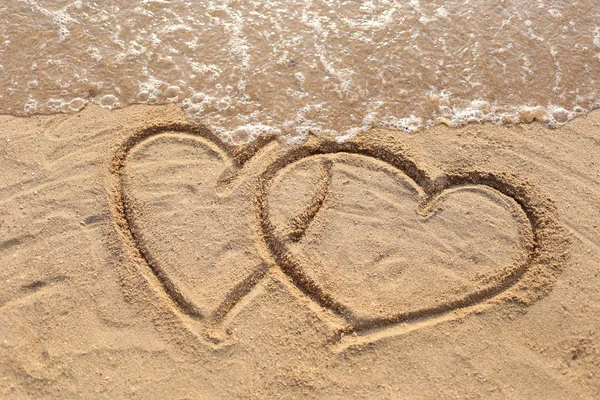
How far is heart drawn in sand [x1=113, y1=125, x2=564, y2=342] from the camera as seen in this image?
357 cm

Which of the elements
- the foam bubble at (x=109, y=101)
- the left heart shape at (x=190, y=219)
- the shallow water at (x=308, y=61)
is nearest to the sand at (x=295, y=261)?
the left heart shape at (x=190, y=219)

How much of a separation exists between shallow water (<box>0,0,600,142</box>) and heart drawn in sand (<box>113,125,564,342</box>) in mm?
412

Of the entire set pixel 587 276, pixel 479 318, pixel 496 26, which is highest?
pixel 496 26

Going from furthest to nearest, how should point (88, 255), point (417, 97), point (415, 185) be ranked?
point (417, 97)
point (415, 185)
point (88, 255)

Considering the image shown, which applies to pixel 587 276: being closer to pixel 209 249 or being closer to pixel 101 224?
pixel 209 249

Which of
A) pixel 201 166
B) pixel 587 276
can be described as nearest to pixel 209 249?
pixel 201 166

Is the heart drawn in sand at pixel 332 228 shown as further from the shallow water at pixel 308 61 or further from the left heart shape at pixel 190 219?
the shallow water at pixel 308 61

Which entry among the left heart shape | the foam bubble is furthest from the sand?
the foam bubble

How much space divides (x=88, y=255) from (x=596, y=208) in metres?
3.94

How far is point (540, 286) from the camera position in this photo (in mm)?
3557

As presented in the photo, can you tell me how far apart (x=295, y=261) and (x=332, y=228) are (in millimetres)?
406

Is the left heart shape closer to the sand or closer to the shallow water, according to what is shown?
the sand

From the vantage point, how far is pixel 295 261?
12.1ft

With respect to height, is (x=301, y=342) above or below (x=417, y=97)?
below
